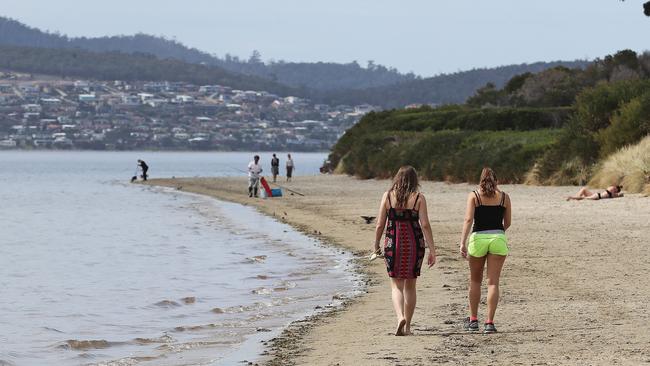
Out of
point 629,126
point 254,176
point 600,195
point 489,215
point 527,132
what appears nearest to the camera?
point 489,215

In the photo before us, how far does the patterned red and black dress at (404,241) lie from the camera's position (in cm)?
1066

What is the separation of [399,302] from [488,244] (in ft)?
3.10

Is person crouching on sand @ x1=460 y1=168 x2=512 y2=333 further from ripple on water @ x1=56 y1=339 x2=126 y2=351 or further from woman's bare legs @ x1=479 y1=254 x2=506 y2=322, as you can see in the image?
ripple on water @ x1=56 y1=339 x2=126 y2=351

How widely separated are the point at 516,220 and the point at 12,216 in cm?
2096

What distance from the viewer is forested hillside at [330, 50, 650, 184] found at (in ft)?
116

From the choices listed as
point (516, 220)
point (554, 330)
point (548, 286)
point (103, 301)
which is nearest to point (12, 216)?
point (516, 220)

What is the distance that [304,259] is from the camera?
20594mm

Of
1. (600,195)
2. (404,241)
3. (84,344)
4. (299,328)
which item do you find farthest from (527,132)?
(404,241)

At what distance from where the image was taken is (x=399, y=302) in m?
10.9

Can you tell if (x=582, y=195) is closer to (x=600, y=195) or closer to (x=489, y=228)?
(x=600, y=195)

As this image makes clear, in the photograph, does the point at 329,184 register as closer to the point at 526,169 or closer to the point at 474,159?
the point at 474,159

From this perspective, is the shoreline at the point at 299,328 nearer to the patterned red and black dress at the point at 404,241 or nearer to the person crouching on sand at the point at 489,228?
the patterned red and black dress at the point at 404,241

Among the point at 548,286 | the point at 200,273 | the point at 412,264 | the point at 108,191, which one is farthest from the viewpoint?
the point at 108,191

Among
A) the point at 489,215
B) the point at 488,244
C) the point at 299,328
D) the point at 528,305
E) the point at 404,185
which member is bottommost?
the point at 299,328
